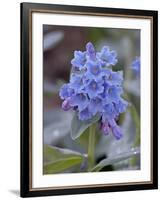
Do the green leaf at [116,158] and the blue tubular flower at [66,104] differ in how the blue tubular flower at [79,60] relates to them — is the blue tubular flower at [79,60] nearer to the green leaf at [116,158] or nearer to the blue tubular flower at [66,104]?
the blue tubular flower at [66,104]

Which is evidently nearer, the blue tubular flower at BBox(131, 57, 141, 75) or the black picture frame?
the black picture frame

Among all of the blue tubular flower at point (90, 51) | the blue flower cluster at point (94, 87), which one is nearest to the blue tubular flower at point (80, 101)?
the blue flower cluster at point (94, 87)

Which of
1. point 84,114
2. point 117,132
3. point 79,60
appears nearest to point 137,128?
point 117,132

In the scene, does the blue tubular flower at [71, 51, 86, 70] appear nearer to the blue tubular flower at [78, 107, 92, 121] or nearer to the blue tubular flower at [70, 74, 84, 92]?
the blue tubular flower at [70, 74, 84, 92]

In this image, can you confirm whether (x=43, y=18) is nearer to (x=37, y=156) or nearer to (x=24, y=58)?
(x=24, y=58)

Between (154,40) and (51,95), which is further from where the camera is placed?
(154,40)

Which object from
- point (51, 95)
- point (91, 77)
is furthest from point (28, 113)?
point (91, 77)

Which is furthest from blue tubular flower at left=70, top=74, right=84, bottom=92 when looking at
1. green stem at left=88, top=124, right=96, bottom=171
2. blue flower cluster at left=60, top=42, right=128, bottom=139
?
green stem at left=88, top=124, right=96, bottom=171
